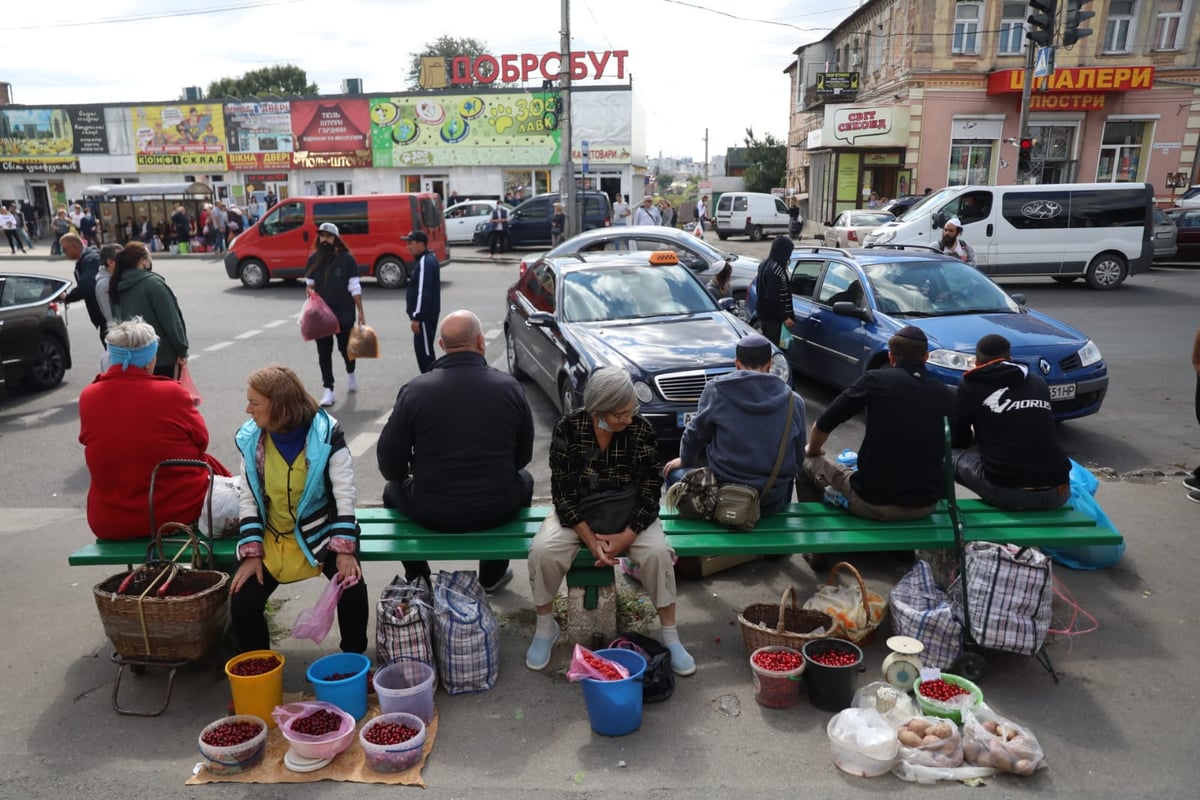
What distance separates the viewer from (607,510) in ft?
13.8

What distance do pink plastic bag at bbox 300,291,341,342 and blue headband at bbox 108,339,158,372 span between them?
4.41 m

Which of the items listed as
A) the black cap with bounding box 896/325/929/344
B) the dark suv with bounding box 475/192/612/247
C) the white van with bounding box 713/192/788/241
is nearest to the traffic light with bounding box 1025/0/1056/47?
the dark suv with bounding box 475/192/612/247

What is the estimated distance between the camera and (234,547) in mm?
4391

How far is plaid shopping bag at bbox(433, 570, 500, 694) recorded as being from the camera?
4.01m

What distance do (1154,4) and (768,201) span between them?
583 inches

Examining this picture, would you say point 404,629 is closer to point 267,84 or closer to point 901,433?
point 901,433

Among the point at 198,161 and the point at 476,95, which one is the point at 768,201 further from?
the point at 198,161

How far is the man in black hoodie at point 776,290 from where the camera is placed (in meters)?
9.18

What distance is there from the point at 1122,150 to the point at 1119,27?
170 inches

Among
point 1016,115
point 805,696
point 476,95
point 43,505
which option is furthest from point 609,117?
point 805,696

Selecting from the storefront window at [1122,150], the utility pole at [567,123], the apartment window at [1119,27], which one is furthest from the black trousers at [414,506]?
the apartment window at [1119,27]

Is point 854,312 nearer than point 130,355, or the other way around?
point 130,355

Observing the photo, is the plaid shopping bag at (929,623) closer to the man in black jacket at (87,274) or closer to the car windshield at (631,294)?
the car windshield at (631,294)

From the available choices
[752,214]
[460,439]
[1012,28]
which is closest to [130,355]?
[460,439]
